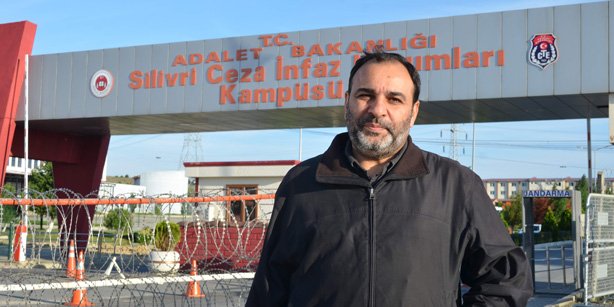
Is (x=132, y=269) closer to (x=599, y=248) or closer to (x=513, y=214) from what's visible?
(x=599, y=248)

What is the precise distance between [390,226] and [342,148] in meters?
0.44

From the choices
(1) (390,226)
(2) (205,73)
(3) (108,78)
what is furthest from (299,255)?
(3) (108,78)

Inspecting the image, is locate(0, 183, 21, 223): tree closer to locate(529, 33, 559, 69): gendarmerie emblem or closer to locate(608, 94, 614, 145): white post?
locate(529, 33, 559, 69): gendarmerie emblem

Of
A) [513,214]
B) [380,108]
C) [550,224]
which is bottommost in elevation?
[550,224]

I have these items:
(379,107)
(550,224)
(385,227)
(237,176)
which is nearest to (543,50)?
(379,107)

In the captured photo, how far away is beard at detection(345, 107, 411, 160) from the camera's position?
2.80 m

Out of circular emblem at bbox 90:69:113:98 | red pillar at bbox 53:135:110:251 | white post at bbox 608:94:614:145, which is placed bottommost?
red pillar at bbox 53:135:110:251

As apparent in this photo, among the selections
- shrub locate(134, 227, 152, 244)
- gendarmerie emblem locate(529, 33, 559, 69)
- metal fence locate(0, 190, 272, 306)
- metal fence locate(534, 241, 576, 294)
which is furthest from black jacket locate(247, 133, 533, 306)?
metal fence locate(534, 241, 576, 294)

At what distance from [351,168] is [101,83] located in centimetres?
1798

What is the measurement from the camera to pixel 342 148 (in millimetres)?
2984

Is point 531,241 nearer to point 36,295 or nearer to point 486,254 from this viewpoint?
point 36,295

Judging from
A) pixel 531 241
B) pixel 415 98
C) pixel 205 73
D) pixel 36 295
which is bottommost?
pixel 36 295

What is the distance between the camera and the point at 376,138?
2803 millimetres

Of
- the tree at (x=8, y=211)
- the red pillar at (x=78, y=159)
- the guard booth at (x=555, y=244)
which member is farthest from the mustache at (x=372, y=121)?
the red pillar at (x=78, y=159)
